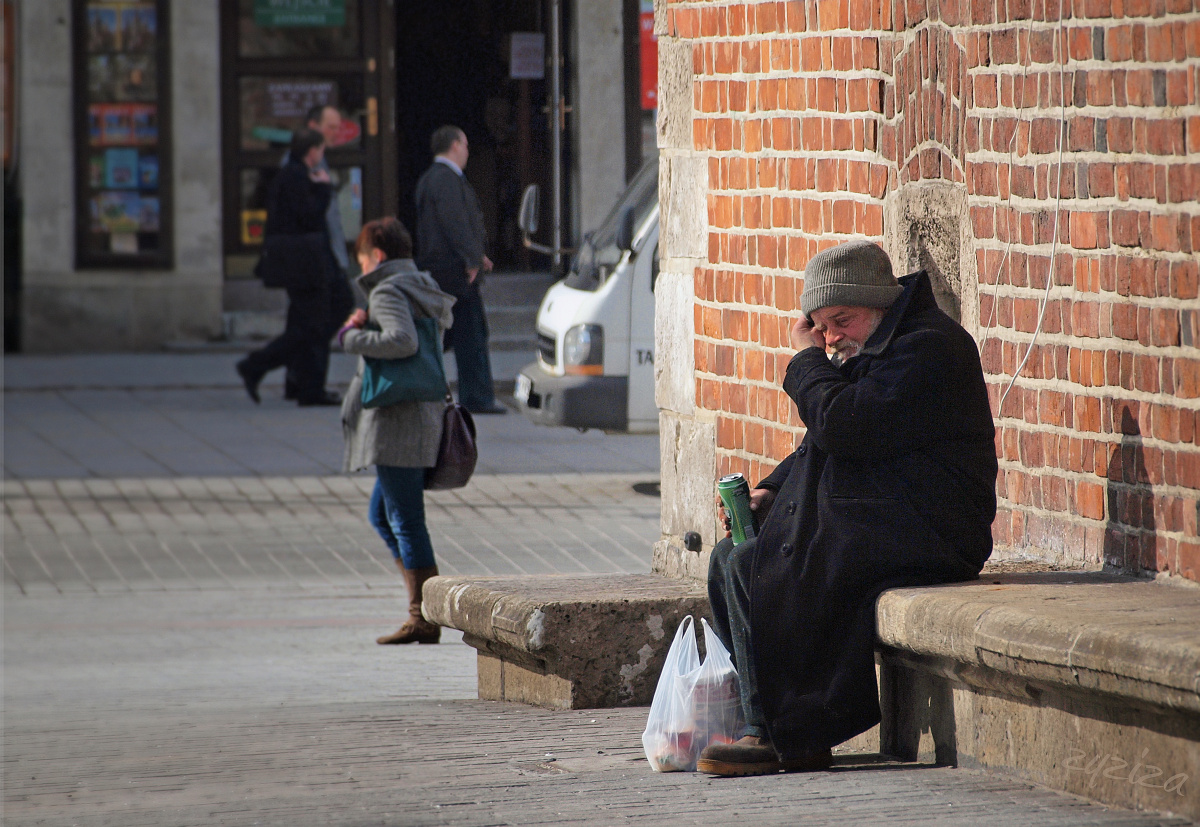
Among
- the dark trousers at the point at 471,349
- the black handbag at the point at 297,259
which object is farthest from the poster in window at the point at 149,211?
the dark trousers at the point at 471,349

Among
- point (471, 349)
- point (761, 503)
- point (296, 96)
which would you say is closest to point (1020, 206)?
point (761, 503)

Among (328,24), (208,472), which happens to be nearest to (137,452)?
(208,472)

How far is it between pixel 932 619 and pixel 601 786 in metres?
0.84

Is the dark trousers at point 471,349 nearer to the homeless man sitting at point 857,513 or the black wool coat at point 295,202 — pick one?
the black wool coat at point 295,202

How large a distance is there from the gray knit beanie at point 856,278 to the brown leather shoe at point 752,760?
→ 1008 mm

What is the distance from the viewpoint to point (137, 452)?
36.4 feet

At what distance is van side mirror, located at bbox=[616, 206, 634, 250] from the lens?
9633 mm

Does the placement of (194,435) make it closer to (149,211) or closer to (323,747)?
(149,211)

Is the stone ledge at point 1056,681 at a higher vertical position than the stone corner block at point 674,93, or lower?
lower

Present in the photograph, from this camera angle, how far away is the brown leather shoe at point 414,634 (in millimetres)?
6930

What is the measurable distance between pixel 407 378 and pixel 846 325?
297 cm

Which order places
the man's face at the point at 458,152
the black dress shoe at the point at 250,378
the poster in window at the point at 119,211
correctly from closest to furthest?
1. the man's face at the point at 458,152
2. the black dress shoe at the point at 250,378
3. the poster in window at the point at 119,211

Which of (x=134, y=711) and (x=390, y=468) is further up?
(x=390, y=468)

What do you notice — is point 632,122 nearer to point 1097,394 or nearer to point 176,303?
point 176,303
